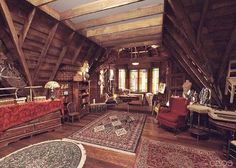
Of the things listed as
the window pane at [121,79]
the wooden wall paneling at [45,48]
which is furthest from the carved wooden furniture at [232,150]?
the window pane at [121,79]

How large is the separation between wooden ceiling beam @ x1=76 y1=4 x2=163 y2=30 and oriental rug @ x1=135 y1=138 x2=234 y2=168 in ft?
10.0

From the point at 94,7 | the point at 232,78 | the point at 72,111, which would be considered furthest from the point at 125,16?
the point at 72,111

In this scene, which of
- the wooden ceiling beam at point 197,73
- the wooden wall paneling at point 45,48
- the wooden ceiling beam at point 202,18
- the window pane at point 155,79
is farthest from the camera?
the window pane at point 155,79

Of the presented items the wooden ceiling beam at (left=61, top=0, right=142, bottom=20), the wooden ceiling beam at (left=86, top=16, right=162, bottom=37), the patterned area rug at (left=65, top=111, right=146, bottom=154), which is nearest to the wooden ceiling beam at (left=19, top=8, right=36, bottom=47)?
the wooden ceiling beam at (left=61, top=0, right=142, bottom=20)

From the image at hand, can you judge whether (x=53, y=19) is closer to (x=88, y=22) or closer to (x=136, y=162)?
(x=88, y=22)

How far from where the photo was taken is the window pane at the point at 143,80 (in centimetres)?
952

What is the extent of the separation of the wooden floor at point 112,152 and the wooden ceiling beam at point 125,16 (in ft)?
10.3

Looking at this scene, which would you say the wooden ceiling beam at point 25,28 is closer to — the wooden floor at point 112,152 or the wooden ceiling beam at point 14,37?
the wooden ceiling beam at point 14,37

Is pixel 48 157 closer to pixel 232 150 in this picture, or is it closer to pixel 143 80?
pixel 232 150

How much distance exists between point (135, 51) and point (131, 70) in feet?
5.20

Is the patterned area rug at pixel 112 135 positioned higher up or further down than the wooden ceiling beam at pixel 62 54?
further down

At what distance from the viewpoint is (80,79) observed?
5.01 meters

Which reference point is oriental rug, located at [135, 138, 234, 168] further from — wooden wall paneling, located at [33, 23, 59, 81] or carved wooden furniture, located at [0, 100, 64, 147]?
wooden wall paneling, located at [33, 23, 59, 81]

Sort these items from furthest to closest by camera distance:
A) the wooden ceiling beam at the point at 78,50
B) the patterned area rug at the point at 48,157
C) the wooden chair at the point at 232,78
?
1. the wooden ceiling beam at the point at 78,50
2. the wooden chair at the point at 232,78
3. the patterned area rug at the point at 48,157
